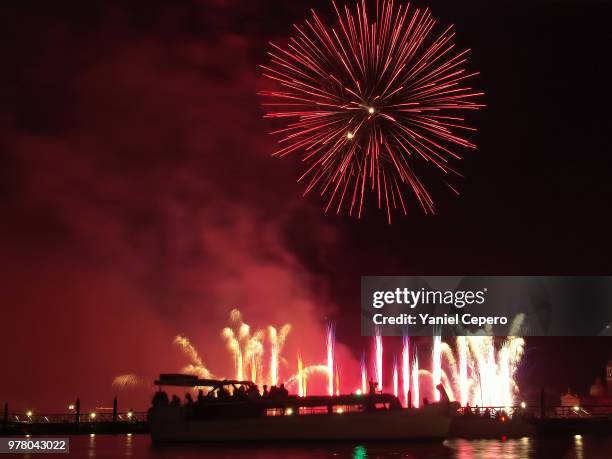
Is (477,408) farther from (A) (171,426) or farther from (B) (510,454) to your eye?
(B) (510,454)

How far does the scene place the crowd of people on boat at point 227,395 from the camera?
48.2 metres

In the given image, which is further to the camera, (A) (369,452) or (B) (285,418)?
Result: (B) (285,418)

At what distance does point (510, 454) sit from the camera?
34.0 metres

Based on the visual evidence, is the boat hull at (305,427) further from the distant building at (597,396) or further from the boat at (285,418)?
the distant building at (597,396)

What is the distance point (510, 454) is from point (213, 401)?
2004cm

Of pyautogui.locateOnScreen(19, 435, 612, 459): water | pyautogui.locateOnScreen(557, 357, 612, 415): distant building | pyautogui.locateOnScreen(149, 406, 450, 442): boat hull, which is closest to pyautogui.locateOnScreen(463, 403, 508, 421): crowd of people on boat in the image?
pyautogui.locateOnScreen(149, 406, 450, 442): boat hull

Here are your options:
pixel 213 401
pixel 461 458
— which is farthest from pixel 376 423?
pixel 461 458

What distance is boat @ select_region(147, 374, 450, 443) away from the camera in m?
45.2

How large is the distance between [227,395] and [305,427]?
550 centimetres

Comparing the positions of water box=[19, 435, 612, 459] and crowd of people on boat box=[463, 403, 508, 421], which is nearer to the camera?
water box=[19, 435, 612, 459]

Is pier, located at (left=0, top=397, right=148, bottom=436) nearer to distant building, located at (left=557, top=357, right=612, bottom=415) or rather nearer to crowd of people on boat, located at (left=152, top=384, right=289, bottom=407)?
crowd of people on boat, located at (left=152, top=384, right=289, bottom=407)

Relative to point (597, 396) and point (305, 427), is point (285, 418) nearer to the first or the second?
point (305, 427)

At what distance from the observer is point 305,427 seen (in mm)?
46219

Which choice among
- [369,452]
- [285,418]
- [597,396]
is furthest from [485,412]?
[597,396]
